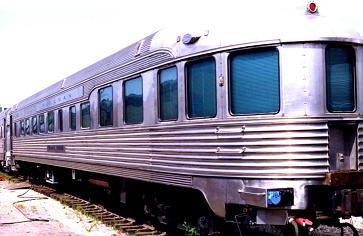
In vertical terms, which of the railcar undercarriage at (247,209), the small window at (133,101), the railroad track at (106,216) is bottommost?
the railroad track at (106,216)

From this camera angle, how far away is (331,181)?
5820 millimetres

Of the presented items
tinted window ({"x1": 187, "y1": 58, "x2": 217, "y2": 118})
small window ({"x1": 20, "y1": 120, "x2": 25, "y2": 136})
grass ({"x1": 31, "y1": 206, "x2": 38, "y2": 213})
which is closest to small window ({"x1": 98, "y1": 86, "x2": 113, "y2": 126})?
tinted window ({"x1": 187, "y1": 58, "x2": 217, "y2": 118})

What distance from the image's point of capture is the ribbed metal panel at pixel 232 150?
585 centimetres

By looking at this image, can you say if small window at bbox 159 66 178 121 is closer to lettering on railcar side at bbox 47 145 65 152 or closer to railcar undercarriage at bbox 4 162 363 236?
railcar undercarriage at bbox 4 162 363 236

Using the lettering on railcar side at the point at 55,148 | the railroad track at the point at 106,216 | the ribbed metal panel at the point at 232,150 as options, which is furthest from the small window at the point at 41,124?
the ribbed metal panel at the point at 232,150

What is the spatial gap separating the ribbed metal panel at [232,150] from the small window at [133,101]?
0.70 ft

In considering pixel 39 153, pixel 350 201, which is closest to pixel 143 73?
pixel 350 201

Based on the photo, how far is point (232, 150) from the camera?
6219 millimetres

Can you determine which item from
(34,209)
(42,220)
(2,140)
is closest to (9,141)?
(2,140)

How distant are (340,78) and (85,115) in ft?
21.0

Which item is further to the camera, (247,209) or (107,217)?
(107,217)

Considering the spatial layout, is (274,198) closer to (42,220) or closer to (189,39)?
(189,39)

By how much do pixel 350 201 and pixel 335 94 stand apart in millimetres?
1290

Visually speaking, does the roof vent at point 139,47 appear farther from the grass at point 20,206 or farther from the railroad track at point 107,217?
the grass at point 20,206
